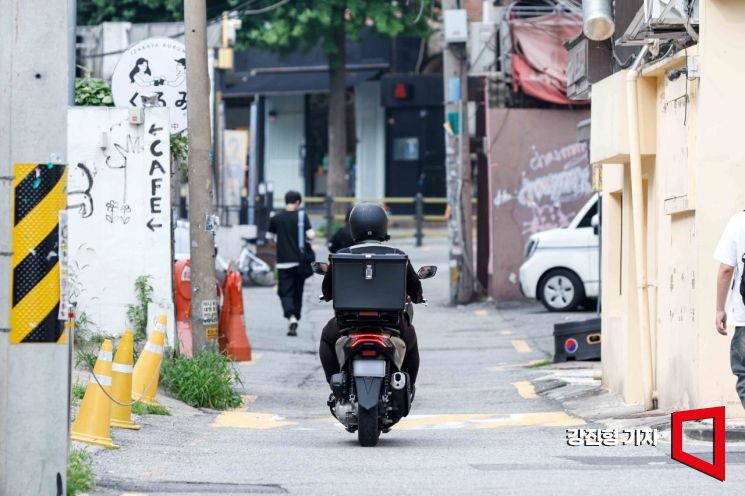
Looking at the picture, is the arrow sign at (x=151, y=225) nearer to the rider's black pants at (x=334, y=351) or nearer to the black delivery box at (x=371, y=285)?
the rider's black pants at (x=334, y=351)

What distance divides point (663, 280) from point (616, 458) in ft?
9.84

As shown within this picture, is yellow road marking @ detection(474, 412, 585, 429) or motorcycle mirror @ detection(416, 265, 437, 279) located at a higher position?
motorcycle mirror @ detection(416, 265, 437, 279)

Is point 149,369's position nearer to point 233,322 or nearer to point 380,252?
point 380,252

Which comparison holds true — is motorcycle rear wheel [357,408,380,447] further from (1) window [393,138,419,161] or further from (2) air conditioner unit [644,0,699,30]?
(1) window [393,138,419,161]

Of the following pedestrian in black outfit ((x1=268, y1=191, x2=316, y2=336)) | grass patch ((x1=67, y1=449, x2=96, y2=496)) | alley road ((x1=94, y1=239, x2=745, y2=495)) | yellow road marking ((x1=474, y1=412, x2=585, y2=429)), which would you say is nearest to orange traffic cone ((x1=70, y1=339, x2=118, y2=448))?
alley road ((x1=94, y1=239, x2=745, y2=495))

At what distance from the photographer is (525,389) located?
50.1ft

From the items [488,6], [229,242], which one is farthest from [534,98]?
[229,242]

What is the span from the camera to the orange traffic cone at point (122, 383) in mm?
10828

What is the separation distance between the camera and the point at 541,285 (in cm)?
2339

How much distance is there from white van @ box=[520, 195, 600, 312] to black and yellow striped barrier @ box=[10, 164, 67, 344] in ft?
52.3

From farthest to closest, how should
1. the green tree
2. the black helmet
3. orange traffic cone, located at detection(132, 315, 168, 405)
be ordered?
the green tree < orange traffic cone, located at detection(132, 315, 168, 405) < the black helmet

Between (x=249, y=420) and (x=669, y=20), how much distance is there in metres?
4.60

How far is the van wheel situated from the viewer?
917 inches
